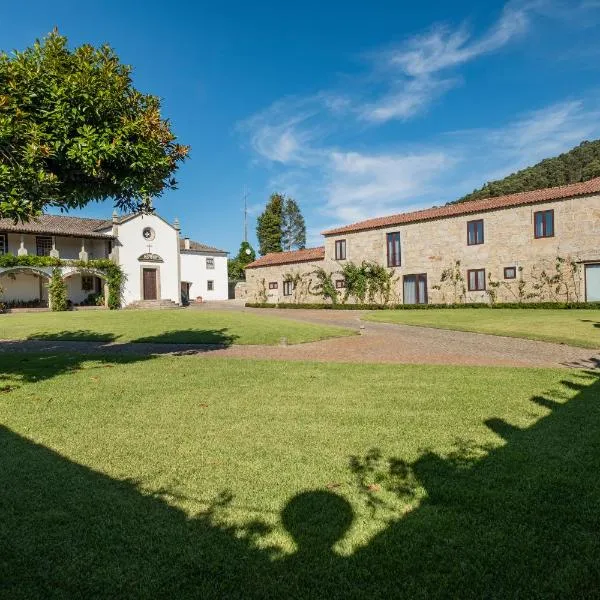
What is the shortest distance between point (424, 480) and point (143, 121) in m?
7.02

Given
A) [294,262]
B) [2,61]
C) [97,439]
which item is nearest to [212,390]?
[97,439]

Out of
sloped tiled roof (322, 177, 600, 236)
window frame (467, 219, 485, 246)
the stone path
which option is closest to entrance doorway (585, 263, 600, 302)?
sloped tiled roof (322, 177, 600, 236)

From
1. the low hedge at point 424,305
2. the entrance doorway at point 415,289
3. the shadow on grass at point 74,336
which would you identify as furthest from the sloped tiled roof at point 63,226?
the entrance doorway at point 415,289

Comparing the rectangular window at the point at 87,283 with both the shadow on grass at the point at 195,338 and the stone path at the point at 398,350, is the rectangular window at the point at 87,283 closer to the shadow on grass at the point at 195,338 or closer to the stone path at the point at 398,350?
the stone path at the point at 398,350

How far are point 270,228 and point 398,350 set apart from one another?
175 feet

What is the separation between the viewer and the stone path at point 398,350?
9.37 m

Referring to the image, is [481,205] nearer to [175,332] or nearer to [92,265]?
[175,332]

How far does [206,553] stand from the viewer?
8.61ft

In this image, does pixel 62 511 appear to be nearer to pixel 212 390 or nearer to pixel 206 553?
pixel 206 553

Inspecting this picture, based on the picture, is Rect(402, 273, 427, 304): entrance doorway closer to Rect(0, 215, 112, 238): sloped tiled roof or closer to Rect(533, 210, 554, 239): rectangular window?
Rect(533, 210, 554, 239): rectangular window

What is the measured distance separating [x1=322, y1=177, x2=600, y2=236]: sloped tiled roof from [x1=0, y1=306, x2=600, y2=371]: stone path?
1534 cm

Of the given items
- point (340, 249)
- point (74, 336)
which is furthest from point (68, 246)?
point (74, 336)

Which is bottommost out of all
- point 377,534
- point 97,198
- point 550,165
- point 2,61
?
point 377,534

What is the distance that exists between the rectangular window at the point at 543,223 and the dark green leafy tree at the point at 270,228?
39.9 metres
